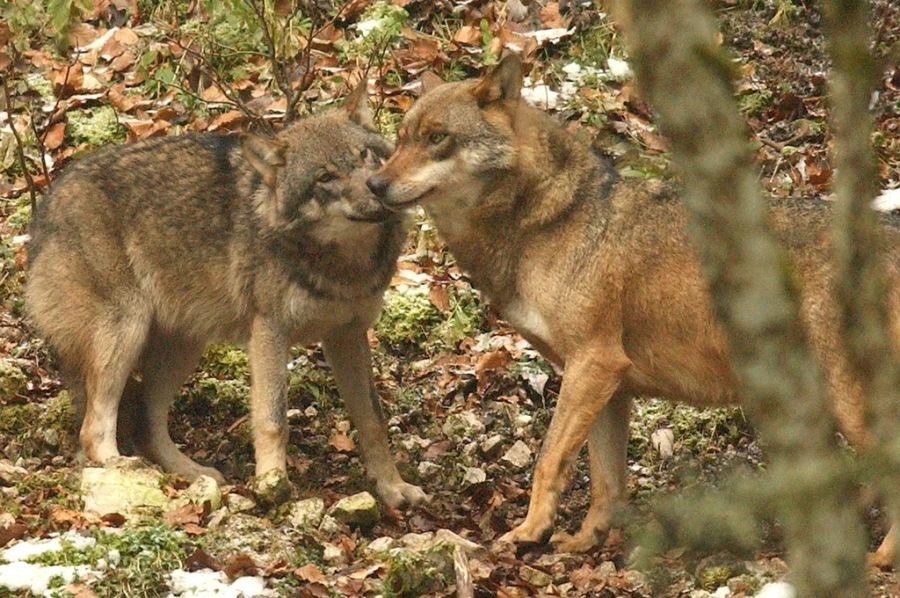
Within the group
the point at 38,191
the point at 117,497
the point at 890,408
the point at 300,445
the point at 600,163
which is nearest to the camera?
the point at 890,408

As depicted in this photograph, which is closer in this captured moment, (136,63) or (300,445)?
(300,445)

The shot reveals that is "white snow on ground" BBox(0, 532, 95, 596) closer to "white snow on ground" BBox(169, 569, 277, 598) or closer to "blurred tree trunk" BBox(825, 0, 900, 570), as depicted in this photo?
"white snow on ground" BBox(169, 569, 277, 598)

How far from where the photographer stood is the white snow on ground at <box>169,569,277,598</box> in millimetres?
5785

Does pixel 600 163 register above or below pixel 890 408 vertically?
above

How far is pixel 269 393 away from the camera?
7691 mm

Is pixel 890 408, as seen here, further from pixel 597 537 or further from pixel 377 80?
pixel 377 80

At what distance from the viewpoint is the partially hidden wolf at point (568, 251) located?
686cm

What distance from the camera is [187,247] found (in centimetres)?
806

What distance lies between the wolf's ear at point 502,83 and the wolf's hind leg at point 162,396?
2464mm

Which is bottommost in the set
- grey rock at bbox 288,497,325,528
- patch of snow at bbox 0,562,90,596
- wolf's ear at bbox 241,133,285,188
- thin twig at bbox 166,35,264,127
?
patch of snow at bbox 0,562,90,596

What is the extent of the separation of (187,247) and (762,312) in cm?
646

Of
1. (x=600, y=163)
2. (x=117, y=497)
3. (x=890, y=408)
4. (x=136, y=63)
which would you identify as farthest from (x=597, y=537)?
(x=136, y=63)

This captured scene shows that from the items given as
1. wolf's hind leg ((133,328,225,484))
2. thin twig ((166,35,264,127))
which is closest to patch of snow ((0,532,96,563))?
wolf's hind leg ((133,328,225,484))

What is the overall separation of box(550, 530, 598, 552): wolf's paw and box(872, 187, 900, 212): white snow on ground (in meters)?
3.30
